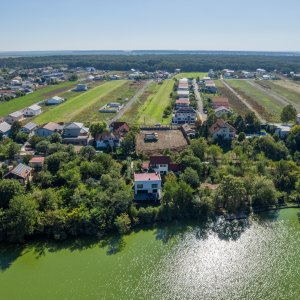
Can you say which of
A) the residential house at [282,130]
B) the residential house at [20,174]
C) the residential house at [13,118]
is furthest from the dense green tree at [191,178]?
the residential house at [13,118]

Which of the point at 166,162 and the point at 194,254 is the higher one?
the point at 166,162

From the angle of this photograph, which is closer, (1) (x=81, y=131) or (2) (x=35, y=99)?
(1) (x=81, y=131)

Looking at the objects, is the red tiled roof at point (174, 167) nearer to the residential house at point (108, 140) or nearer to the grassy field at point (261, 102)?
the residential house at point (108, 140)

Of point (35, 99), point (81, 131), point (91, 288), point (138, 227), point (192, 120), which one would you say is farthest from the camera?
point (35, 99)

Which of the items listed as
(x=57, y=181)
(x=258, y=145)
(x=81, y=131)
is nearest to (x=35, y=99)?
(x=81, y=131)

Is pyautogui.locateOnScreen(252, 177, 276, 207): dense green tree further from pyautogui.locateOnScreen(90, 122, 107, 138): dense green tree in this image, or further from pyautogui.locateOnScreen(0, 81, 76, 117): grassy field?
pyautogui.locateOnScreen(0, 81, 76, 117): grassy field

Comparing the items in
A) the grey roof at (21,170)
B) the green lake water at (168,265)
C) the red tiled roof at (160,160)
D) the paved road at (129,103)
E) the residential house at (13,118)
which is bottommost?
the green lake water at (168,265)

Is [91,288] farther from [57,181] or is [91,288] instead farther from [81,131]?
[81,131]

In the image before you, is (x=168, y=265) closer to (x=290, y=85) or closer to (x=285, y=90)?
(x=285, y=90)
